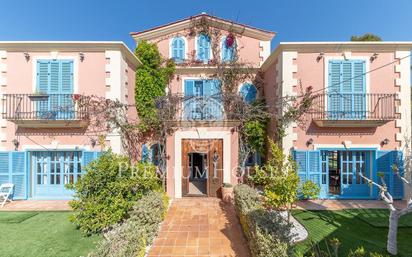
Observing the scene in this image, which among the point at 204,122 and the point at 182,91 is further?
the point at 182,91

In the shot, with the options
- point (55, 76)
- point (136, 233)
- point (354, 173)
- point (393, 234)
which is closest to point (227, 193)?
Result: point (136, 233)

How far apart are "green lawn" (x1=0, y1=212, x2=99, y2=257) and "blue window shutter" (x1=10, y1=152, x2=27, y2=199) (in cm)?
180

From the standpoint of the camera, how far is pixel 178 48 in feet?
41.7

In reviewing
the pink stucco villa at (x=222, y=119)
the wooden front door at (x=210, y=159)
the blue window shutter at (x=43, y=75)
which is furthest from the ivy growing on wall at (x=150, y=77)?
the blue window shutter at (x=43, y=75)

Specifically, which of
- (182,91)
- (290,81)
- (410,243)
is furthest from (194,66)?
(410,243)

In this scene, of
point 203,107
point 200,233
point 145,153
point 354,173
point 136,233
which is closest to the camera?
point 136,233

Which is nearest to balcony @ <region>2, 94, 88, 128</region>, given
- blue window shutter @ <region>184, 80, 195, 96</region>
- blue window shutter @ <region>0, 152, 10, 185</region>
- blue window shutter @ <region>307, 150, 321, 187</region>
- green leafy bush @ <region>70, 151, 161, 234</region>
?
blue window shutter @ <region>0, 152, 10, 185</region>

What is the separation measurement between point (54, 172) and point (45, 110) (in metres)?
2.87

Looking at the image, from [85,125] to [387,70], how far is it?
13.5 meters

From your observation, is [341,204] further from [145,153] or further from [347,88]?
[145,153]

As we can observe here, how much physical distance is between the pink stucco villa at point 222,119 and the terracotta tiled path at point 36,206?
460 mm

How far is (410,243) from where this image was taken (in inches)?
222

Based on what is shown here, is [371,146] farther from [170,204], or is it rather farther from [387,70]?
[170,204]

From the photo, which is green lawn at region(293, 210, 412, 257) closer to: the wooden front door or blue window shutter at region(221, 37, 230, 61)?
the wooden front door
